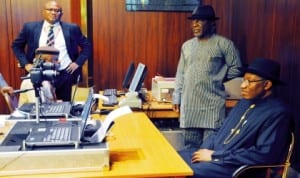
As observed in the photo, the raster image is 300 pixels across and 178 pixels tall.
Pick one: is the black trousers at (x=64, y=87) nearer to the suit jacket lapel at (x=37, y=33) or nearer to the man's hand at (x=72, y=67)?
the man's hand at (x=72, y=67)

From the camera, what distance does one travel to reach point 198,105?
3141 millimetres

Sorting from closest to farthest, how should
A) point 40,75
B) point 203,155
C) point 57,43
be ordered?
1. point 40,75
2. point 203,155
3. point 57,43

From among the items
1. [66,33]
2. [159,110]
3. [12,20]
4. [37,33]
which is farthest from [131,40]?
[159,110]

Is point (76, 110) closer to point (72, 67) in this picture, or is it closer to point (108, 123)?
point (108, 123)

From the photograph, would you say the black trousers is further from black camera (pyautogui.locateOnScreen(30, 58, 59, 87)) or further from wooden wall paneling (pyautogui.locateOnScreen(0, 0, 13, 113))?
black camera (pyautogui.locateOnScreen(30, 58, 59, 87))

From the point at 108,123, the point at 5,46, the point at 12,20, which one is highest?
the point at 12,20

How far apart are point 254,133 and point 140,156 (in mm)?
739

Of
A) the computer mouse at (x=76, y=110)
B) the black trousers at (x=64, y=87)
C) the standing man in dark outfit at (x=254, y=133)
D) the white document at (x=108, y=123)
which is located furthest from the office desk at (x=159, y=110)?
the white document at (x=108, y=123)

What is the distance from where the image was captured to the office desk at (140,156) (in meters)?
1.74

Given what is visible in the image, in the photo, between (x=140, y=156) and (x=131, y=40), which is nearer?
(x=140, y=156)

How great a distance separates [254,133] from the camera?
7.52 ft

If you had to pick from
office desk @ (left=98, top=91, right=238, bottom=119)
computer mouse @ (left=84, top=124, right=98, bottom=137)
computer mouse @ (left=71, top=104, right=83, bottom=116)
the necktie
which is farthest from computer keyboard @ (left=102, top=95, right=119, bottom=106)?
computer mouse @ (left=84, top=124, right=98, bottom=137)

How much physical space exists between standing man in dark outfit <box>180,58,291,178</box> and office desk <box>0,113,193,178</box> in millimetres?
347

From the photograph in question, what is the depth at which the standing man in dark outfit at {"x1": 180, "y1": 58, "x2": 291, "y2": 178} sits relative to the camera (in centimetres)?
220
